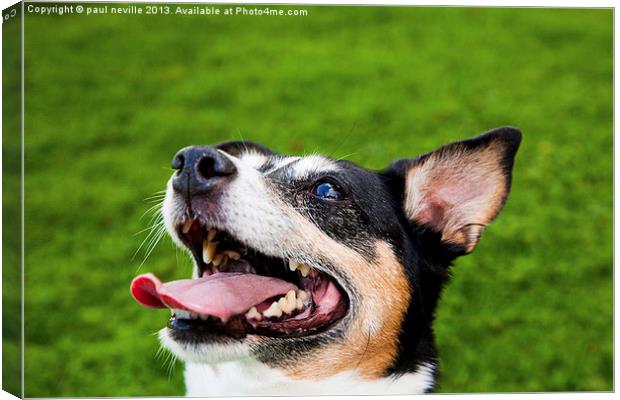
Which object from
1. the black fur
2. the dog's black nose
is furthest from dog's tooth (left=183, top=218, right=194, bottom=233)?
the black fur

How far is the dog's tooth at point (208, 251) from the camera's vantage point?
332 centimetres

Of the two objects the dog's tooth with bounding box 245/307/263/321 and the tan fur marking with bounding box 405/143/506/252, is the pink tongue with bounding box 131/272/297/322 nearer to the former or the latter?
the dog's tooth with bounding box 245/307/263/321

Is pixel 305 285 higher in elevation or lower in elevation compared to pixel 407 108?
lower

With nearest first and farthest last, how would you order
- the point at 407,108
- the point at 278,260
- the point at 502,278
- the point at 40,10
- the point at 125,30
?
the point at 278,260
the point at 40,10
the point at 125,30
the point at 502,278
the point at 407,108

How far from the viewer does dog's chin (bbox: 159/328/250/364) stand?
308 cm

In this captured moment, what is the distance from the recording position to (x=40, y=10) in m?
4.22

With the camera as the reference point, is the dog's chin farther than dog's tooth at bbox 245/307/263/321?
No

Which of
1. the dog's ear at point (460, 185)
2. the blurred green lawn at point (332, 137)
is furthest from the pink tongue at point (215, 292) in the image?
the blurred green lawn at point (332, 137)

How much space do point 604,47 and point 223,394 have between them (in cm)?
320

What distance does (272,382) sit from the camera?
337cm

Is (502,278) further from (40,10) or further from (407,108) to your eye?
(40,10)

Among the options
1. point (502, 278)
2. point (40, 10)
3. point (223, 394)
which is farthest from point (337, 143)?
point (223, 394)

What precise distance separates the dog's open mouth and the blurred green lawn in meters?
1.69

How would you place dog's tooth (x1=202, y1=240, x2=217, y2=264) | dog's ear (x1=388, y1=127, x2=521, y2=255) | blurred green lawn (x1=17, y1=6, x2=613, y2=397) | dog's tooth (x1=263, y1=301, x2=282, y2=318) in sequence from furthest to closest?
blurred green lawn (x1=17, y1=6, x2=613, y2=397), dog's ear (x1=388, y1=127, x2=521, y2=255), dog's tooth (x1=202, y1=240, x2=217, y2=264), dog's tooth (x1=263, y1=301, x2=282, y2=318)
